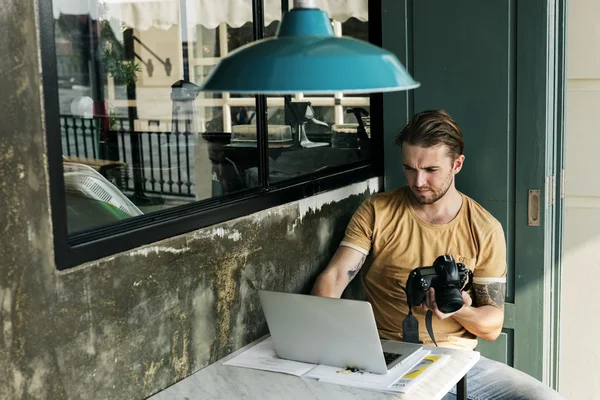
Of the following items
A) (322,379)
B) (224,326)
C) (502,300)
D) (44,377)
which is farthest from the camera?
(502,300)

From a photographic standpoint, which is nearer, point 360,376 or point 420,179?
point 360,376

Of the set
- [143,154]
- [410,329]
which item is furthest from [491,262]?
[143,154]

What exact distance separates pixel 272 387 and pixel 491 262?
1036 mm

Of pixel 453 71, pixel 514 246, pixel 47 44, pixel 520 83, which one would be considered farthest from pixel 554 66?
pixel 47 44

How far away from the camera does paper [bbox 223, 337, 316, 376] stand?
2.15m

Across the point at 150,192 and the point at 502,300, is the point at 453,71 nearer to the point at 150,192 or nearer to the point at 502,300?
the point at 502,300

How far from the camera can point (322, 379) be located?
81.8 inches

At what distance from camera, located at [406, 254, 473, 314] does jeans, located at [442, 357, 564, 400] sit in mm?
341

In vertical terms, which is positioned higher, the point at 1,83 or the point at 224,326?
the point at 1,83

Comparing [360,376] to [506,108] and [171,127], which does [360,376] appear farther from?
[171,127]

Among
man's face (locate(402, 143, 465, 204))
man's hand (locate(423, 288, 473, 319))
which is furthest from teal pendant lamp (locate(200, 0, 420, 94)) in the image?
man's face (locate(402, 143, 465, 204))

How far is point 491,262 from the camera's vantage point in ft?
8.87

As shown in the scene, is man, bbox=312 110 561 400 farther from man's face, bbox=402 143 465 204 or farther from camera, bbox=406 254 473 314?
camera, bbox=406 254 473 314

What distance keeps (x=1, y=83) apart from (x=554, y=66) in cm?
214
